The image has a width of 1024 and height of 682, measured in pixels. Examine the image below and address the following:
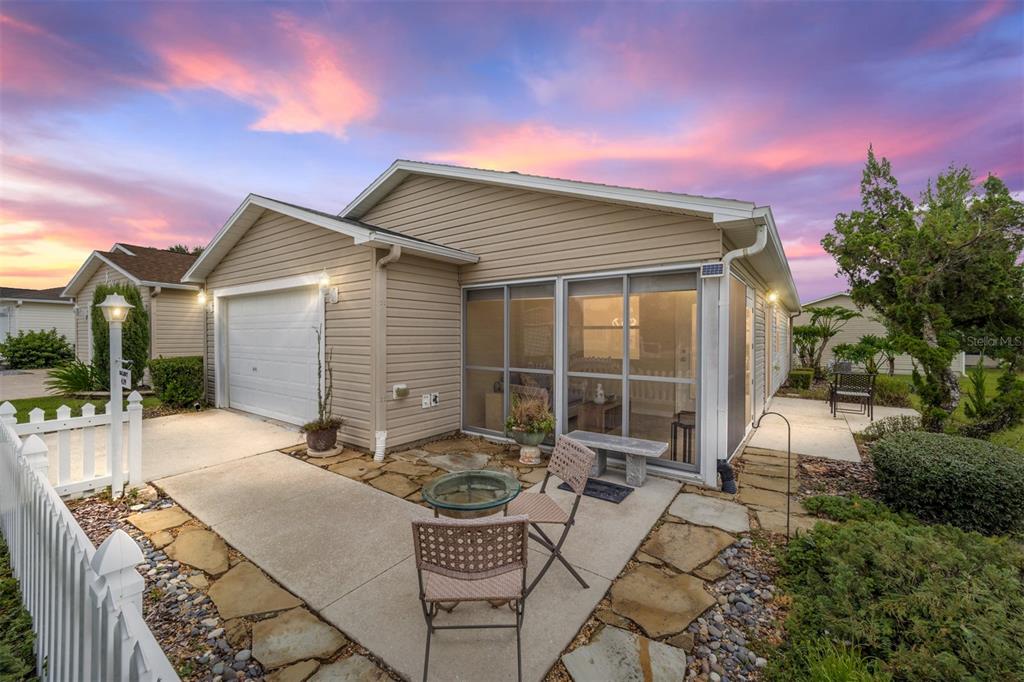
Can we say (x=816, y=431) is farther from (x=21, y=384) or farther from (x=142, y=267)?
(x=21, y=384)

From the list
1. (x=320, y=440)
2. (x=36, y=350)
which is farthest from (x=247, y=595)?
(x=36, y=350)

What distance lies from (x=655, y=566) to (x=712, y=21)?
24.3 feet

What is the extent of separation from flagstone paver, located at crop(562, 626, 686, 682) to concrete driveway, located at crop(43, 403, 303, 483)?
5.43 meters

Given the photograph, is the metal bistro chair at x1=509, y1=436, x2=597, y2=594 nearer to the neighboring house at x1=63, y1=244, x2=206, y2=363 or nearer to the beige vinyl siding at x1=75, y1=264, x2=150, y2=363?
the neighboring house at x1=63, y1=244, x2=206, y2=363

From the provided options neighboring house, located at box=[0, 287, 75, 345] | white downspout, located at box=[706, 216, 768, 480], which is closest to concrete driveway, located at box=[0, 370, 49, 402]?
neighboring house, located at box=[0, 287, 75, 345]

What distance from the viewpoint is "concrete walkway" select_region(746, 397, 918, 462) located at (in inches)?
253

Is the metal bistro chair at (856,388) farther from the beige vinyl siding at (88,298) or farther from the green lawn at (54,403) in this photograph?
the beige vinyl siding at (88,298)

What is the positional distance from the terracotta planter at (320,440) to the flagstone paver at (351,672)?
4.02 meters

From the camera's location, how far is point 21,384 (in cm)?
1258

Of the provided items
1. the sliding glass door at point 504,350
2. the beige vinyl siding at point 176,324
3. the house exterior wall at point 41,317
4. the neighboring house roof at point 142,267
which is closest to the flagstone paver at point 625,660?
the sliding glass door at point 504,350

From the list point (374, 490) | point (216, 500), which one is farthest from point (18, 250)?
point (374, 490)

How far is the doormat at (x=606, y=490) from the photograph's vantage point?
4.43 meters

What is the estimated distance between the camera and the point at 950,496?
146 inches

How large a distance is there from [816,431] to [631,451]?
552 centimetres
